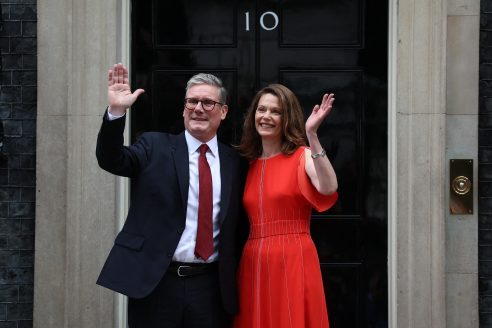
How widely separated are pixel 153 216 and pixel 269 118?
806 mm

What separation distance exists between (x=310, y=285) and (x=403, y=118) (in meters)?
1.53

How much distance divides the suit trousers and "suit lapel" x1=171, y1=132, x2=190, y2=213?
0.39m

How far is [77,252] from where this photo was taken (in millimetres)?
4461

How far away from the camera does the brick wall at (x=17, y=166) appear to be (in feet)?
15.0

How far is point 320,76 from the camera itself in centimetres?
484

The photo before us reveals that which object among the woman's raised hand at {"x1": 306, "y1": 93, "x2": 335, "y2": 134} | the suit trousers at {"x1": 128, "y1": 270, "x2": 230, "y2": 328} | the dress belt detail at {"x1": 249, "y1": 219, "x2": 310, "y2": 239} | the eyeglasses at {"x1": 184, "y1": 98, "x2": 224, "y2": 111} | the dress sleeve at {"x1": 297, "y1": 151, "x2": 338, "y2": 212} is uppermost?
the eyeglasses at {"x1": 184, "y1": 98, "x2": 224, "y2": 111}

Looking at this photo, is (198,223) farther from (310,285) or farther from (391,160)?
(391,160)

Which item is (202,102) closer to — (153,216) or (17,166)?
(153,216)

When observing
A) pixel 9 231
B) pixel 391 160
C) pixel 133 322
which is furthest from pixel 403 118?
pixel 9 231

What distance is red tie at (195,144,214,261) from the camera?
3373 mm

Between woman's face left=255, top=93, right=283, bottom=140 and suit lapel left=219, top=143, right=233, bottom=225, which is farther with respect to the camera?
woman's face left=255, top=93, right=283, bottom=140

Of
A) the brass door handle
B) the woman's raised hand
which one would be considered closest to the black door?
the brass door handle

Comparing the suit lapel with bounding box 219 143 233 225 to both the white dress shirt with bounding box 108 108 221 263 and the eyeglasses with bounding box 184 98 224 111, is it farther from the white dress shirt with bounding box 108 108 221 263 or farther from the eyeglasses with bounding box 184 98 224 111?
the eyeglasses with bounding box 184 98 224 111

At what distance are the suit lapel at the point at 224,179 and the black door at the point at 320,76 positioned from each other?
46.3 inches
